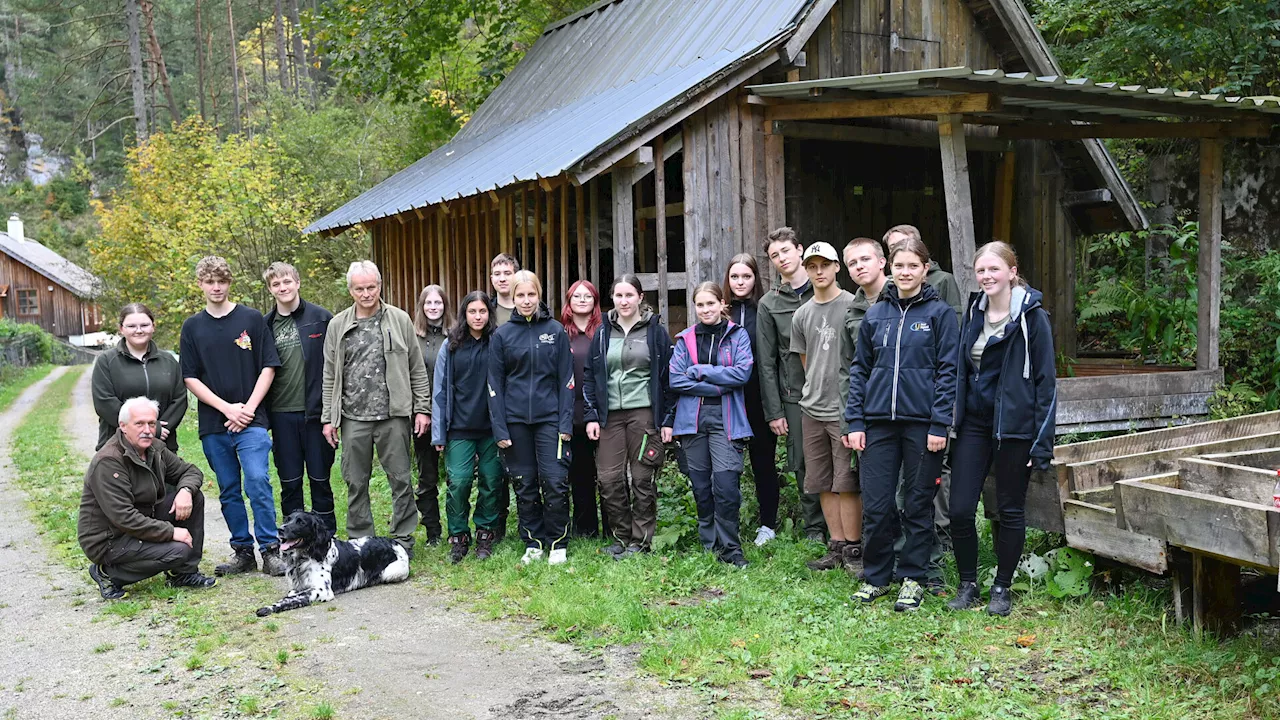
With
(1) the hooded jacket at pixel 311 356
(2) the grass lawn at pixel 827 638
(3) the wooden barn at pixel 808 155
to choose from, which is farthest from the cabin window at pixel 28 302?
(2) the grass lawn at pixel 827 638

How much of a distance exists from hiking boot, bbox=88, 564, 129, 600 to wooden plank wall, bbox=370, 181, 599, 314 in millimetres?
4040

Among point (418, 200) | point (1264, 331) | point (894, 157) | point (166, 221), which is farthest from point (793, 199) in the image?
point (166, 221)

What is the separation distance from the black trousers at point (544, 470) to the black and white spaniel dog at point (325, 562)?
2.90 feet

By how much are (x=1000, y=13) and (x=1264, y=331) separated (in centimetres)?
435

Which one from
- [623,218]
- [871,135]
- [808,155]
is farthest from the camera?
[808,155]

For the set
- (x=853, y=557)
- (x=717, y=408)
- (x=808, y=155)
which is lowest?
(x=853, y=557)

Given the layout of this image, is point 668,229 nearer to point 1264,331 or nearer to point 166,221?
point 1264,331

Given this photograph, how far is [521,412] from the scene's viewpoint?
22.0ft

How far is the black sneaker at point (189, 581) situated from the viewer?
6688mm

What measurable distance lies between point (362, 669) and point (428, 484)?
2474 millimetres

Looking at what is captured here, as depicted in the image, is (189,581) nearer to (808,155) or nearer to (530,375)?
(530,375)

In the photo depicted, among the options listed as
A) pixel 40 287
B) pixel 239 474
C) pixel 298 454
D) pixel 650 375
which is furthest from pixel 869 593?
pixel 40 287

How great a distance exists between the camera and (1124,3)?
484 inches

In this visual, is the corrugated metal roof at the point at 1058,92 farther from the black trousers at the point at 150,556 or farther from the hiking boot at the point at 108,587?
the hiking boot at the point at 108,587
